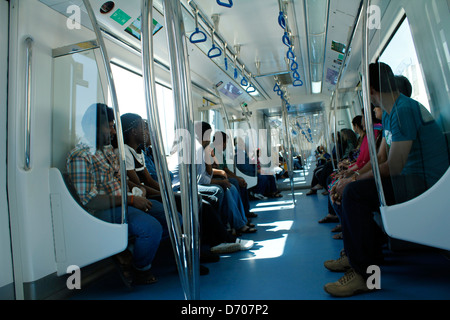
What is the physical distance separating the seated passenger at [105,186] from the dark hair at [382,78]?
1733mm

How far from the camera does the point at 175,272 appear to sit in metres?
2.49

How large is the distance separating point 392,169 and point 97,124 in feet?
6.17

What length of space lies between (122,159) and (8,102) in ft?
2.83

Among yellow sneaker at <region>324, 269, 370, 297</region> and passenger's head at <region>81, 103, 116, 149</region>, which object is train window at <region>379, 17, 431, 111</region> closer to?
yellow sneaker at <region>324, 269, 370, 297</region>

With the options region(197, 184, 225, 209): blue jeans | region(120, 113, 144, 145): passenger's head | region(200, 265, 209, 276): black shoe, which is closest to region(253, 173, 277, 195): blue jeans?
region(197, 184, 225, 209): blue jeans

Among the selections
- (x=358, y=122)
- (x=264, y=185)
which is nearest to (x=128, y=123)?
(x=358, y=122)

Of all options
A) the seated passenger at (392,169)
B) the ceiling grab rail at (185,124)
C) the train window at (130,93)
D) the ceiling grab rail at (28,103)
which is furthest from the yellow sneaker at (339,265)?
the train window at (130,93)

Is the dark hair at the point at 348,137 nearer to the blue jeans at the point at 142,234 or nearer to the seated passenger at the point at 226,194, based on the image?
the seated passenger at the point at 226,194

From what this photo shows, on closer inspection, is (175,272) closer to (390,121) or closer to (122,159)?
(122,159)

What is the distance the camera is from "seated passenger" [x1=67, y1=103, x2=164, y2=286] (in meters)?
2.06

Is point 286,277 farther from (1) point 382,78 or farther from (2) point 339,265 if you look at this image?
(1) point 382,78

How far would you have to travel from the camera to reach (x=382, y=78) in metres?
1.75

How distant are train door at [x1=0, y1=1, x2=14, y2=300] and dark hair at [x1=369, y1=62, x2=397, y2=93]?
7.75 feet
